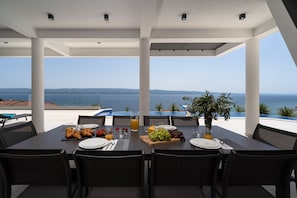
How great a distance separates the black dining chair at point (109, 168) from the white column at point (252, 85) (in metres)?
4.16

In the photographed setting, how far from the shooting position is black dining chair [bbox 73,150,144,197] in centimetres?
103

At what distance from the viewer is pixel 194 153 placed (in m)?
1.07

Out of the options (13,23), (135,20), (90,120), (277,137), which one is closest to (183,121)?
(277,137)

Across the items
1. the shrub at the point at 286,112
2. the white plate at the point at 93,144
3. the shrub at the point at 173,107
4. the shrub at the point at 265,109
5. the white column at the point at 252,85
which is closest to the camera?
the white plate at the point at 93,144

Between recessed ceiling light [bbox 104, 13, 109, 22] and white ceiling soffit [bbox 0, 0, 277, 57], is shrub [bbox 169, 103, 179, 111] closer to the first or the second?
white ceiling soffit [bbox 0, 0, 277, 57]

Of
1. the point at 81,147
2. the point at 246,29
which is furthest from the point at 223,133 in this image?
the point at 246,29

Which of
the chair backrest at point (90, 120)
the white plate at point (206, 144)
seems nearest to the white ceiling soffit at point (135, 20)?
the chair backrest at point (90, 120)

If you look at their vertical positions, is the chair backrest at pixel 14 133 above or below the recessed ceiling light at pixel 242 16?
below

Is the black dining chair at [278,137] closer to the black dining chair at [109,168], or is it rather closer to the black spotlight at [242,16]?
the black dining chair at [109,168]

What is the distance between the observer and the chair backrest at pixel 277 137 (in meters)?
1.57

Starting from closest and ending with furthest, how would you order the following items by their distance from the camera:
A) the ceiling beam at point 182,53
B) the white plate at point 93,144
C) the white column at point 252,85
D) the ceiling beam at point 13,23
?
1. the white plate at point 93,144
2. the ceiling beam at point 13,23
3. the white column at point 252,85
4. the ceiling beam at point 182,53

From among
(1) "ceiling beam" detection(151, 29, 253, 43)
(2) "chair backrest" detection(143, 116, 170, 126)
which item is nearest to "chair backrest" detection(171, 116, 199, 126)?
(2) "chair backrest" detection(143, 116, 170, 126)

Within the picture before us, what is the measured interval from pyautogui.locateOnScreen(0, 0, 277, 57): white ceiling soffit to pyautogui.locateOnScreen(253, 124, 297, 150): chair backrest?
2.29 meters

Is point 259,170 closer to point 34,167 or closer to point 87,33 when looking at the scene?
point 34,167
